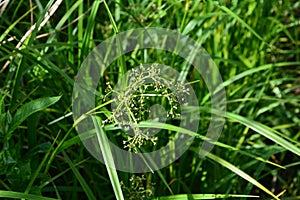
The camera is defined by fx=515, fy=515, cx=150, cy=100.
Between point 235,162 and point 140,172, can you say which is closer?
point 140,172

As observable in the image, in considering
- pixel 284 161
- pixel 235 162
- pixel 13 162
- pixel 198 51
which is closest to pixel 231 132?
pixel 235 162

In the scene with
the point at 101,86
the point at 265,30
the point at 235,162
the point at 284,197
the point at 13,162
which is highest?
the point at 265,30

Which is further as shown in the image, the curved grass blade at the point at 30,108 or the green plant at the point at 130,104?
the green plant at the point at 130,104

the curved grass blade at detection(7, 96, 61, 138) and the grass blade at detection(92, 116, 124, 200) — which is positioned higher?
the curved grass blade at detection(7, 96, 61, 138)

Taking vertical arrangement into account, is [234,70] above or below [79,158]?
above

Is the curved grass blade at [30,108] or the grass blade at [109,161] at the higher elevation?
the curved grass blade at [30,108]

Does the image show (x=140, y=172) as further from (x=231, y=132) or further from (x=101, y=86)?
(x=231, y=132)

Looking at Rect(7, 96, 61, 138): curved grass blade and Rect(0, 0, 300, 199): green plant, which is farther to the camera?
Rect(0, 0, 300, 199): green plant

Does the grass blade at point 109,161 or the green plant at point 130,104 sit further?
the green plant at point 130,104

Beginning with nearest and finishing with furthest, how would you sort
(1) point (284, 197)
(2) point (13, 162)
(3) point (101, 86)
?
1. (2) point (13, 162)
2. (3) point (101, 86)
3. (1) point (284, 197)

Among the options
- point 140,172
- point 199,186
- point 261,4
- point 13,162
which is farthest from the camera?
point 261,4

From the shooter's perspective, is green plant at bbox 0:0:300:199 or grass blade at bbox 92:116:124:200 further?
green plant at bbox 0:0:300:199
